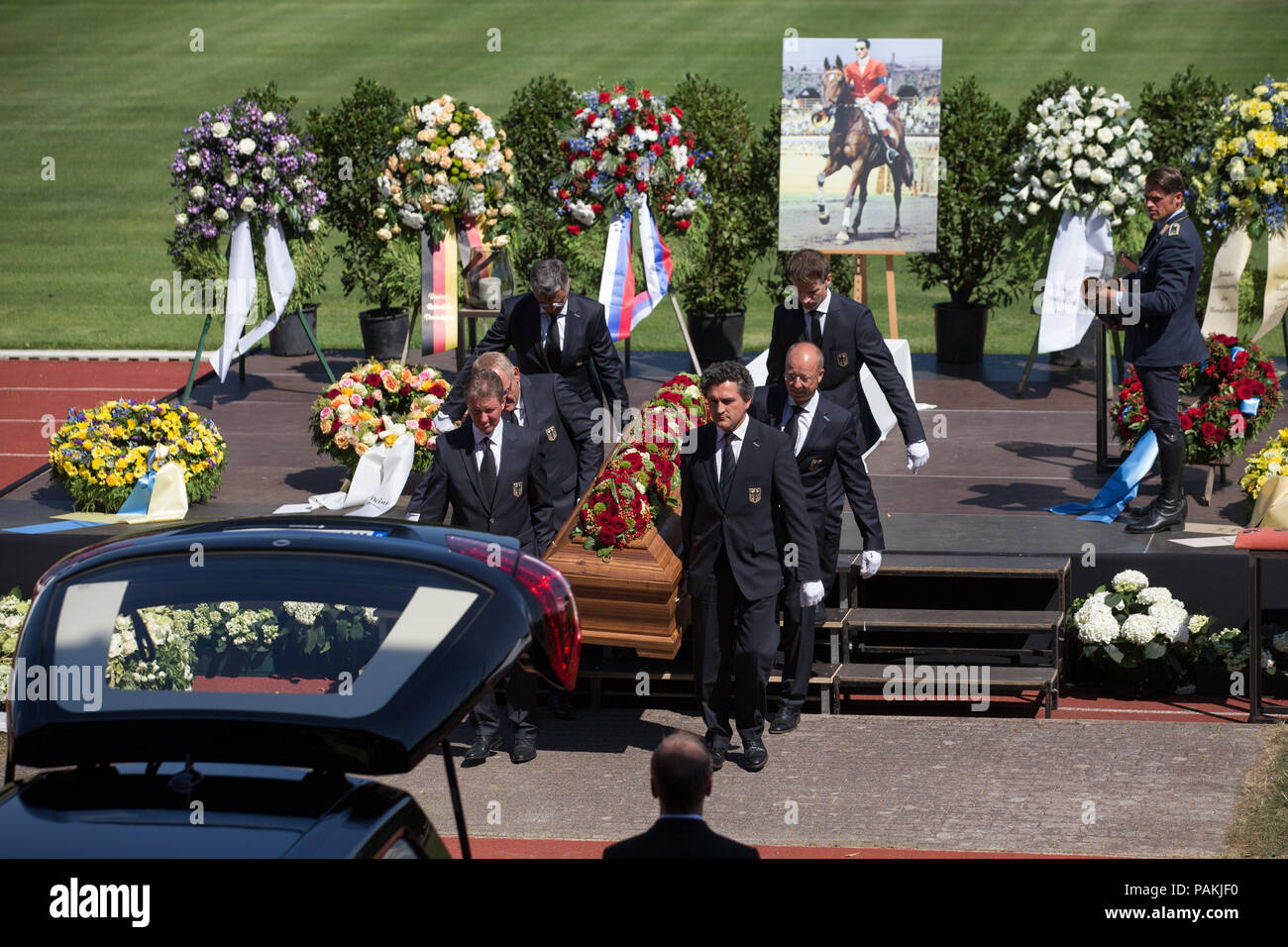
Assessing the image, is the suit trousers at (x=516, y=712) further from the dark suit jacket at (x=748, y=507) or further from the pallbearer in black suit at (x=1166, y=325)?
the pallbearer in black suit at (x=1166, y=325)

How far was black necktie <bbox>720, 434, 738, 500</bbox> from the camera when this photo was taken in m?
7.35

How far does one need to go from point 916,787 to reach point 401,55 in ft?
106

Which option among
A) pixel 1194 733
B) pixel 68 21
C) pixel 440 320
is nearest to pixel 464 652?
pixel 1194 733

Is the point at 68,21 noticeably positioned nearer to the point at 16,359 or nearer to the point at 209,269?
the point at 16,359

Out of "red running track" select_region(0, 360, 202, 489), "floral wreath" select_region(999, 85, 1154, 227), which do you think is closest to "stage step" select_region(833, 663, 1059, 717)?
"floral wreath" select_region(999, 85, 1154, 227)

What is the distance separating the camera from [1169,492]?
31.6 feet

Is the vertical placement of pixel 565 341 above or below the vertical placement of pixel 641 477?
above

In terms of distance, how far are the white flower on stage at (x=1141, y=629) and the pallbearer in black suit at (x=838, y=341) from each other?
144 centimetres

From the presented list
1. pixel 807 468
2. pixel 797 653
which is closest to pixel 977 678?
pixel 797 653

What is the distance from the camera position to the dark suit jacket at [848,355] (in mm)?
8617

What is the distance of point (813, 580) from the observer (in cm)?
758

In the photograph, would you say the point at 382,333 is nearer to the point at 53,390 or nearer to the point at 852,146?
the point at 53,390

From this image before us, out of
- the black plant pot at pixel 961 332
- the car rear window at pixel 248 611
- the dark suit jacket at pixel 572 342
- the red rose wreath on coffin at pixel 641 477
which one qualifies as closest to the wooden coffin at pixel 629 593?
the red rose wreath on coffin at pixel 641 477
